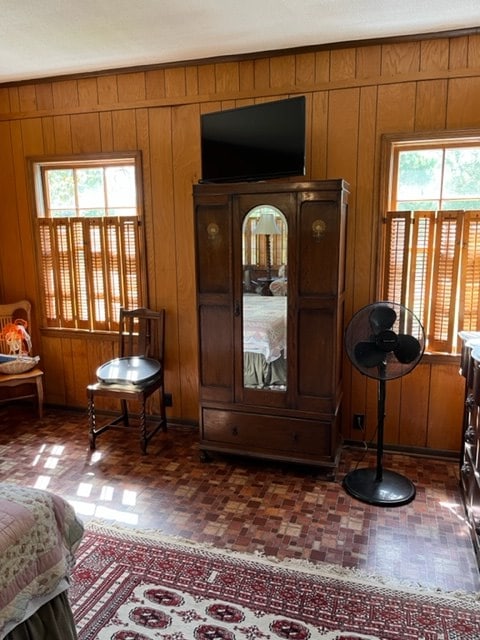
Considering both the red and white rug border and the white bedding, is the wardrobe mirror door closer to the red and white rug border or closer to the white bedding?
the white bedding

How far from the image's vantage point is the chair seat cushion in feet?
11.1

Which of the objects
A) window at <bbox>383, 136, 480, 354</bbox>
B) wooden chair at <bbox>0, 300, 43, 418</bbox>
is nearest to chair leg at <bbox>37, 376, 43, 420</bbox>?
wooden chair at <bbox>0, 300, 43, 418</bbox>

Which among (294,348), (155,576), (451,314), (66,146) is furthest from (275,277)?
(66,146)

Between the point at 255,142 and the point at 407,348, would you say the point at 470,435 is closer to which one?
the point at 407,348

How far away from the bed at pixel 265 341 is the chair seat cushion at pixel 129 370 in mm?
803

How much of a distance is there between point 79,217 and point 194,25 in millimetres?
1750

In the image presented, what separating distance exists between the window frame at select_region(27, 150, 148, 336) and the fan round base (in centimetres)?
204

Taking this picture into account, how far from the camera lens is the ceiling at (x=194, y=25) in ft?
8.27

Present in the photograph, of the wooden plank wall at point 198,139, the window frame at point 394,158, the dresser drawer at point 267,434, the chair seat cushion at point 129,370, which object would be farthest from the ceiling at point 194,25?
the dresser drawer at point 267,434

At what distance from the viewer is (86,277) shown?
3.96 metres

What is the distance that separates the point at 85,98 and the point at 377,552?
12.0 feet

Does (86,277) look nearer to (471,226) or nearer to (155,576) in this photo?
(155,576)

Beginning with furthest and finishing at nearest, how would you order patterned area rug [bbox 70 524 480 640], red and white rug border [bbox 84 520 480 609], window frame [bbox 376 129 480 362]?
window frame [bbox 376 129 480 362], red and white rug border [bbox 84 520 480 609], patterned area rug [bbox 70 524 480 640]

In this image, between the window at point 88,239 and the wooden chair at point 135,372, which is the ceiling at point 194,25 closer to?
the window at point 88,239
